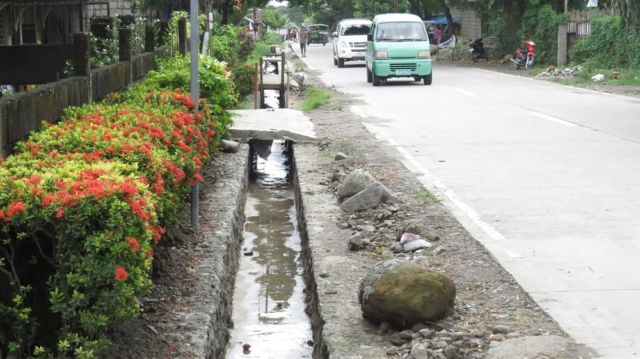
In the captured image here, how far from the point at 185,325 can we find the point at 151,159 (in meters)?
1.11

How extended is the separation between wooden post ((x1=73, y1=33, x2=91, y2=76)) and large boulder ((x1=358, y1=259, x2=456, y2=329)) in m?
3.86

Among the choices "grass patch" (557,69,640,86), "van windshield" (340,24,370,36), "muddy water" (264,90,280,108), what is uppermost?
"van windshield" (340,24,370,36)

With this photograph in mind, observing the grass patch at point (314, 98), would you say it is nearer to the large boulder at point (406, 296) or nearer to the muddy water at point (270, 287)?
the muddy water at point (270, 287)

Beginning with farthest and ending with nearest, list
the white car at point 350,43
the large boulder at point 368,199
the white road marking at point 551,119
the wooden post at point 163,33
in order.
→ the white car at point 350,43
the white road marking at point 551,119
the wooden post at point 163,33
the large boulder at point 368,199

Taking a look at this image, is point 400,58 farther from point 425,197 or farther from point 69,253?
point 69,253

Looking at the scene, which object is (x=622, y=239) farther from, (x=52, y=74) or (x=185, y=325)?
(x=52, y=74)

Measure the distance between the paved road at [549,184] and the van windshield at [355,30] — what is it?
666 inches

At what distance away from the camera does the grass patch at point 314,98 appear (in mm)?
21391

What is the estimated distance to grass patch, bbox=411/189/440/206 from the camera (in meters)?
10.2

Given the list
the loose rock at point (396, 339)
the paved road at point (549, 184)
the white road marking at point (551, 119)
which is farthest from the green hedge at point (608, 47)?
the loose rock at point (396, 339)

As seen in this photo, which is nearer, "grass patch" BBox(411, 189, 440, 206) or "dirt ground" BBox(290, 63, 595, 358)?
"dirt ground" BBox(290, 63, 595, 358)

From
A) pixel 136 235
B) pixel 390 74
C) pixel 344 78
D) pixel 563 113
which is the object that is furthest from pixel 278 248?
pixel 344 78

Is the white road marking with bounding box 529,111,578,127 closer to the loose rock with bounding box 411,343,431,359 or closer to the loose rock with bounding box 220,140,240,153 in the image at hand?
the loose rock with bounding box 220,140,240,153

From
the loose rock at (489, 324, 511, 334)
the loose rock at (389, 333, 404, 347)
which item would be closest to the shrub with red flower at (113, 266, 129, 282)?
the loose rock at (389, 333, 404, 347)
